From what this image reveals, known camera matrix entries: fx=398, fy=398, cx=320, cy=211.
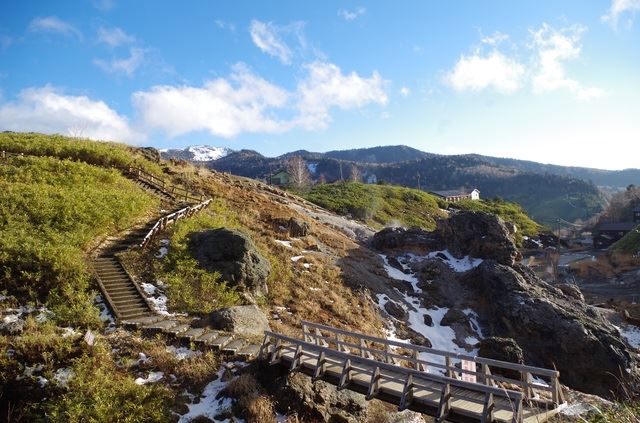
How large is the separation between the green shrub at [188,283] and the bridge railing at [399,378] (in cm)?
602

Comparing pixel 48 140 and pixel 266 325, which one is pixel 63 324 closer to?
pixel 266 325

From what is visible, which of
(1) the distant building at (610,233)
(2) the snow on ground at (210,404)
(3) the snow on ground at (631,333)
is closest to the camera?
(2) the snow on ground at (210,404)

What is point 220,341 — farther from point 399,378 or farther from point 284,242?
point 284,242

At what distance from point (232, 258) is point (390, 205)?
61.7 meters

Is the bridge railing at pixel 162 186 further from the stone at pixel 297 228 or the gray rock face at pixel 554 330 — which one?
the gray rock face at pixel 554 330

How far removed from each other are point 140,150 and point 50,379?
121 ft

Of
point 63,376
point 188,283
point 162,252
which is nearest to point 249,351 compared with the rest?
point 63,376

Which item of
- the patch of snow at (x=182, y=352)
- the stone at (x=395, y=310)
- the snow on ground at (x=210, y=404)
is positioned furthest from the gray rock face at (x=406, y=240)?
the snow on ground at (x=210, y=404)

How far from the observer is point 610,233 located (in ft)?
272

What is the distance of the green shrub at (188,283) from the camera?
18000 mm

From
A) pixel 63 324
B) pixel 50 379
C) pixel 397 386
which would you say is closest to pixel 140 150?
pixel 63 324

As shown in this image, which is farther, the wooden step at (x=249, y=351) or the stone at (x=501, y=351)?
the stone at (x=501, y=351)

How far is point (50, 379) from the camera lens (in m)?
11.4

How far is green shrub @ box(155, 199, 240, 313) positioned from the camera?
59.1 ft
